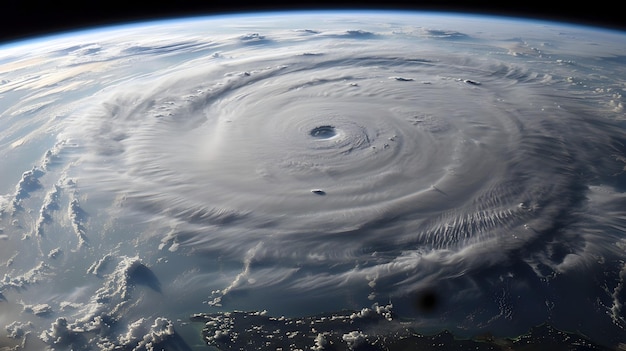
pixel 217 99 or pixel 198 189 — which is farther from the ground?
pixel 217 99

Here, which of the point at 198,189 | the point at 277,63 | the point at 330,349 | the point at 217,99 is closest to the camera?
the point at 330,349

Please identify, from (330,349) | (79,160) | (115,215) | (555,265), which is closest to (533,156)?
(555,265)

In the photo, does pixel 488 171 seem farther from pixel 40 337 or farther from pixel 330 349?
pixel 40 337

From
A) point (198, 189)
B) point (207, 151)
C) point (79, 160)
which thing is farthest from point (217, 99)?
point (198, 189)

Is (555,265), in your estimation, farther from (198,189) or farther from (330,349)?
(198,189)

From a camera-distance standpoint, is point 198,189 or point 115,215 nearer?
point 115,215

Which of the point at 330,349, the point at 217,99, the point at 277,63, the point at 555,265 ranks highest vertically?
the point at 277,63

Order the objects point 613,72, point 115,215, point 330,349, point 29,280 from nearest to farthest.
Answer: point 330,349 < point 29,280 < point 115,215 < point 613,72
